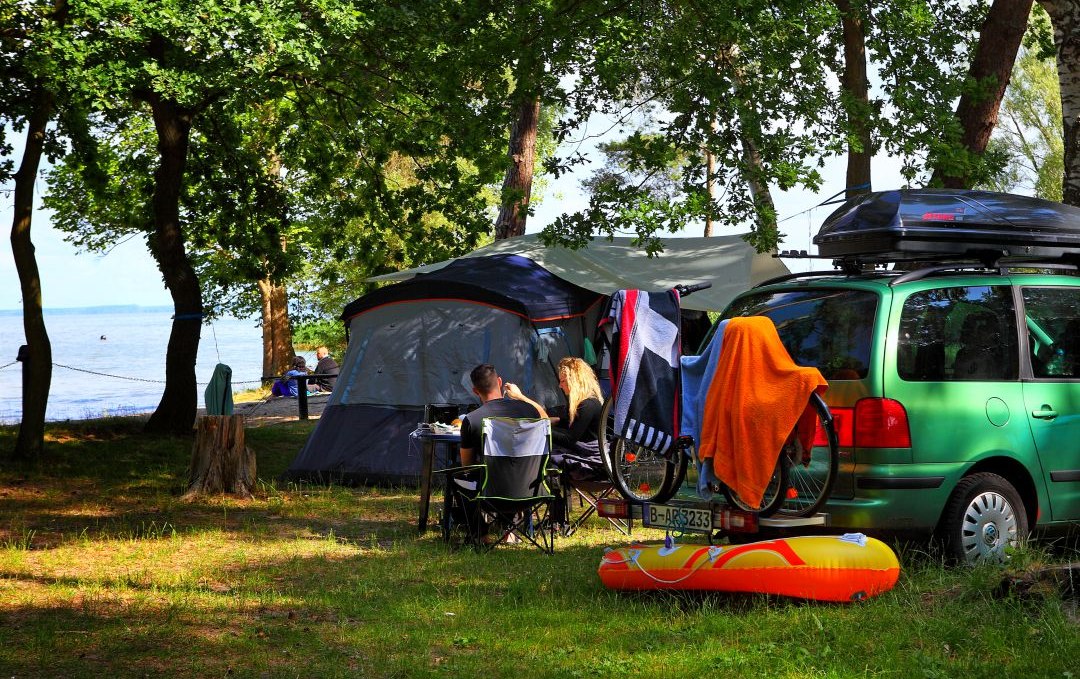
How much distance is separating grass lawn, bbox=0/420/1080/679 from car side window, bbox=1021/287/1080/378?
1132mm

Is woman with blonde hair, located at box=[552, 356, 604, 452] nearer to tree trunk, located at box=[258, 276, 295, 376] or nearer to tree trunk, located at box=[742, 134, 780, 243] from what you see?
tree trunk, located at box=[742, 134, 780, 243]

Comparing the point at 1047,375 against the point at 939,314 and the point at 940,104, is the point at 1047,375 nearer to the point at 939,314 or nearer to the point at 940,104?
the point at 939,314

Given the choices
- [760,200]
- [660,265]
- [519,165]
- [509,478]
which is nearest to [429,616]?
[509,478]

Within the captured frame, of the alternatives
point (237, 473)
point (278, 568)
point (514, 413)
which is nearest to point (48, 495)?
point (237, 473)

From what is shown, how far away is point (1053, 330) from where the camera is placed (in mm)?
6902

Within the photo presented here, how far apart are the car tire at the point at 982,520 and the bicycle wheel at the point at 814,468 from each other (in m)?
0.77

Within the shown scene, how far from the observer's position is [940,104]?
1313cm

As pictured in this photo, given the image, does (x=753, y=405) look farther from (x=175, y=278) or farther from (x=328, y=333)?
(x=328, y=333)

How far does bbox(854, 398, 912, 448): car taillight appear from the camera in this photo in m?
6.00

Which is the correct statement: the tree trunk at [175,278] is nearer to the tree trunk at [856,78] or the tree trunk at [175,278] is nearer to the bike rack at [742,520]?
the tree trunk at [856,78]

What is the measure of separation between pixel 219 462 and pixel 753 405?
6737 mm

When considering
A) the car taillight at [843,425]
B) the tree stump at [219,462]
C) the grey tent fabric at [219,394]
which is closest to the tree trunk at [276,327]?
the grey tent fabric at [219,394]

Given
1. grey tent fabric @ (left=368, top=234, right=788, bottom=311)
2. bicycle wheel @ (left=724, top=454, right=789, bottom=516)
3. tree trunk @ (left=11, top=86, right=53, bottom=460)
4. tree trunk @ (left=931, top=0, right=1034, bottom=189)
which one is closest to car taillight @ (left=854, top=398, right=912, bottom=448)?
bicycle wheel @ (left=724, top=454, right=789, bottom=516)

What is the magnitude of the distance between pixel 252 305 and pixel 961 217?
93.3ft
